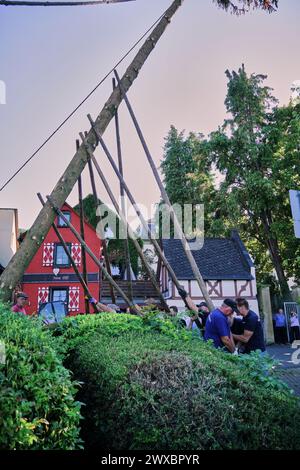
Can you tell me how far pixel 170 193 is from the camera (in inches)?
1357

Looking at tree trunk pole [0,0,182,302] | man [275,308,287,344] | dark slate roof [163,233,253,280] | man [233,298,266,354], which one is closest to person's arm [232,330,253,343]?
man [233,298,266,354]

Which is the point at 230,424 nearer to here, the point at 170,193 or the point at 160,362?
the point at 160,362

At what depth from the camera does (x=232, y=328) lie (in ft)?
19.5

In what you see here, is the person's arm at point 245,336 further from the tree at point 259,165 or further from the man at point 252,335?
the tree at point 259,165

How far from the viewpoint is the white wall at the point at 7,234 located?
22.2 m

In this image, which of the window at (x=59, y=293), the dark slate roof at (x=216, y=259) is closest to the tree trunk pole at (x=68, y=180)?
the dark slate roof at (x=216, y=259)

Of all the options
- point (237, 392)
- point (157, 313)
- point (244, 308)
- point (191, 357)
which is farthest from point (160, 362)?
Answer: point (244, 308)

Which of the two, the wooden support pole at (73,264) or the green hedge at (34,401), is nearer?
the green hedge at (34,401)

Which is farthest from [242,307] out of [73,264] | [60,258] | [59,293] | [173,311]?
[60,258]

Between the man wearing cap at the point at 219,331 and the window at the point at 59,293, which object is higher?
A: the window at the point at 59,293

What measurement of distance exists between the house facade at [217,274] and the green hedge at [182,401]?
19.3m

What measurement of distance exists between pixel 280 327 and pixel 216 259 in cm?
649

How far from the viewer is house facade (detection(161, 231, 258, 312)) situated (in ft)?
74.5
